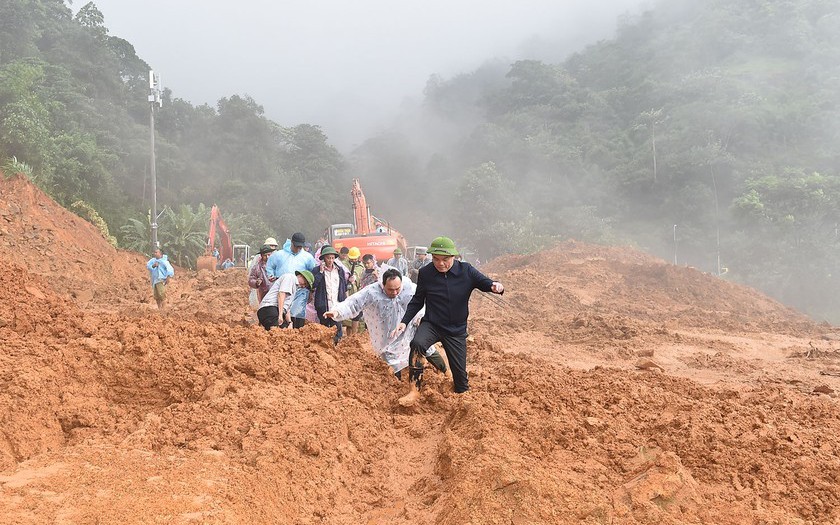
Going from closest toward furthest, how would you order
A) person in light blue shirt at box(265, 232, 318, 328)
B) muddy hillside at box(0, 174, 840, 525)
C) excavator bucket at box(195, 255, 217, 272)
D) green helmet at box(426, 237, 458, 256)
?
1. muddy hillside at box(0, 174, 840, 525)
2. green helmet at box(426, 237, 458, 256)
3. person in light blue shirt at box(265, 232, 318, 328)
4. excavator bucket at box(195, 255, 217, 272)

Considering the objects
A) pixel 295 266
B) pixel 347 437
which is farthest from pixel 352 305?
pixel 295 266

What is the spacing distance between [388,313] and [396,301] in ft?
0.51

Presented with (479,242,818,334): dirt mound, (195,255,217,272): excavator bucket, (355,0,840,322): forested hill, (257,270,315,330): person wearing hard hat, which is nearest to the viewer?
(257,270,315,330): person wearing hard hat

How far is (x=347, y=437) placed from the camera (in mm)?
4859

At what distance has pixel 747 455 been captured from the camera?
4.08 metres

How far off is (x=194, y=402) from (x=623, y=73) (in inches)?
2323

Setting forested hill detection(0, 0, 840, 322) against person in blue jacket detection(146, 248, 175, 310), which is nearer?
person in blue jacket detection(146, 248, 175, 310)

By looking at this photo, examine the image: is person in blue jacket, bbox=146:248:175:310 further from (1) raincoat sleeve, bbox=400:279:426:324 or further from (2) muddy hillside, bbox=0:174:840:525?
(1) raincoat sleeve, bbox=400:279:426:324

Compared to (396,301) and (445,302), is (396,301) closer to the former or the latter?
(396,301)

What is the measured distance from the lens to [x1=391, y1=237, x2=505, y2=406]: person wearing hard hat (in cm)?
554

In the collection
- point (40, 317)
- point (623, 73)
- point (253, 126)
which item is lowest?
point (40, 317)

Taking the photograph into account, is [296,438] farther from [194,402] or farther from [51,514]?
[51,514]

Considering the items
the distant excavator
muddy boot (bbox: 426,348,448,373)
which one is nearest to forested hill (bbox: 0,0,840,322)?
the distant excavator

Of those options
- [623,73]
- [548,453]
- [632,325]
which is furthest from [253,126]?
[548,453]
